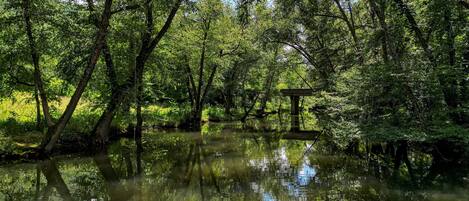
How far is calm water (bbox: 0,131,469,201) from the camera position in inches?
336

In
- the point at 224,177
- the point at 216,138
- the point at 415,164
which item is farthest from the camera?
the point at 216,138

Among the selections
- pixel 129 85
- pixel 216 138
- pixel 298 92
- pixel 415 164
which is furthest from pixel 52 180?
pixel 298 92

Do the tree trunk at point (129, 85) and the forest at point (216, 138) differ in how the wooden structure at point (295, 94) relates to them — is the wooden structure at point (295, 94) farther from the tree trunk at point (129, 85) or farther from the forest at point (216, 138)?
the tree trunk at point (129, 85)

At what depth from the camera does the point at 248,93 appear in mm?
38406

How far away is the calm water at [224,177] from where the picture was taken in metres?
8.52

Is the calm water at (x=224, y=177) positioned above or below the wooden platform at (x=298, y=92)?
below

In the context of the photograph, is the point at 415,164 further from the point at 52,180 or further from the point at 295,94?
the point at 295,94

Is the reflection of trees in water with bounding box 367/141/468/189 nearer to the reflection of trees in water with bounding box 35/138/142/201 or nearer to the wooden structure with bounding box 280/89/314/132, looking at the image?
the reflection of trees in water with bounding box 35/138/142/201

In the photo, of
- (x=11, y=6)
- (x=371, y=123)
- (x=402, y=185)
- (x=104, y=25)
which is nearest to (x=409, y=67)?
(x=371, y=123)

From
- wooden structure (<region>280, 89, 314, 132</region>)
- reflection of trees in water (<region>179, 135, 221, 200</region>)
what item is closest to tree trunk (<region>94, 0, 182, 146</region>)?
reflection of trees in water (<region>179, 135, 221, 200</region>)

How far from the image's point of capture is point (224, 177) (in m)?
10.5

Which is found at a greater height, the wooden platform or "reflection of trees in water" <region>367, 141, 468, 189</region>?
the wooden platform

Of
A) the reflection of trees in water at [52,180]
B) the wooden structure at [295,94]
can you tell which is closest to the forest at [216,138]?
the reflection of trees in water at [52,180]

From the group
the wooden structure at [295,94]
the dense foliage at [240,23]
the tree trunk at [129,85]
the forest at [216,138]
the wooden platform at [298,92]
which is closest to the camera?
the forest at [216,138]
